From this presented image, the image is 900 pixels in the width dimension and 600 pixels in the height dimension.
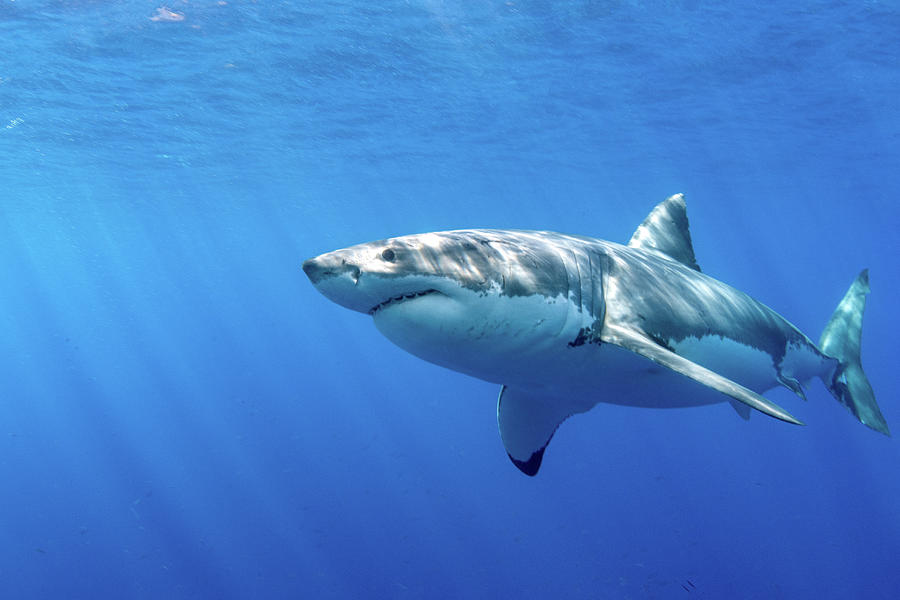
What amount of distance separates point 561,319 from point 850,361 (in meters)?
5.21

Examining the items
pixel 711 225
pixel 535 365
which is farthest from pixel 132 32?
pixel 711 225

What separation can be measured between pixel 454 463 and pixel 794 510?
10162 millimetres

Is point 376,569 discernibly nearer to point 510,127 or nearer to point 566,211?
point 510,127

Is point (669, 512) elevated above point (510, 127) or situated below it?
below

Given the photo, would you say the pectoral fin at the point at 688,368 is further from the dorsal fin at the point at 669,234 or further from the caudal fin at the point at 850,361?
the caudal fin at the point at 850,361

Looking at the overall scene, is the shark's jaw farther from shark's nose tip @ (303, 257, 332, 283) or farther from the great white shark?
shark's nose tip @ (303, 257, 332, 283)

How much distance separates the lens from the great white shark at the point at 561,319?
2.89 m

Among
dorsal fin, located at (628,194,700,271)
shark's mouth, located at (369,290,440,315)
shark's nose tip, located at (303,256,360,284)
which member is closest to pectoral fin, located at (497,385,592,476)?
dorsal fin, located at (628,194,700,271)

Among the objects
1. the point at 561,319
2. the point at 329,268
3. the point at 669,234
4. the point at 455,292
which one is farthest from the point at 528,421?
the point at 329,268

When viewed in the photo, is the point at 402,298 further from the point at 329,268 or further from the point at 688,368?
the point at 688,368

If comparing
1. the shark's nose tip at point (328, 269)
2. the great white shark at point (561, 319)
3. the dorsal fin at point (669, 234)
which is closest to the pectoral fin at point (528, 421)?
the great white shark at point (561, 319)

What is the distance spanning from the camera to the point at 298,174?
31.7 metres

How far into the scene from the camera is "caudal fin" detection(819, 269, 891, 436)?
6.29 metres

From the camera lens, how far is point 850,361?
668cm
